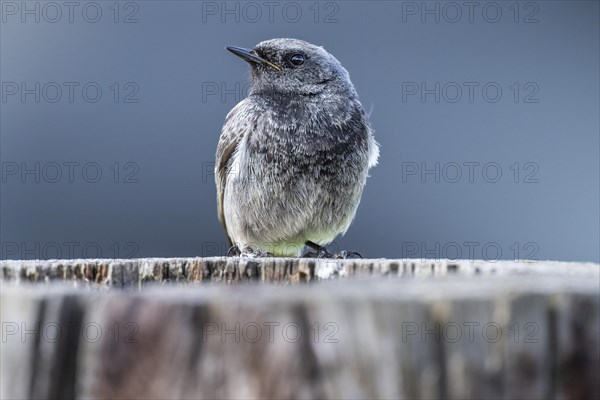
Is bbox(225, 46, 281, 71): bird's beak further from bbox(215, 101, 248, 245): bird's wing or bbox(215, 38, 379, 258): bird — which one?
bbox(215, 101, 248, 245): bird's wing

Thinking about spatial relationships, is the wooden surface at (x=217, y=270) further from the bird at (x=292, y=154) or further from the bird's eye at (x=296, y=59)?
the bird's eye at (x=296, y=59)

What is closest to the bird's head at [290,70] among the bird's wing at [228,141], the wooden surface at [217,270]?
the bird's wing at [228,141]

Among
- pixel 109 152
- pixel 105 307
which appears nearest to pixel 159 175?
pixel 109 152

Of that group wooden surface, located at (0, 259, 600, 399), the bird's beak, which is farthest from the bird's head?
wooden surface, located at (0, 259, 600, 399)

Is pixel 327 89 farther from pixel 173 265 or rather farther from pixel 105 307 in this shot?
pixel 105 307

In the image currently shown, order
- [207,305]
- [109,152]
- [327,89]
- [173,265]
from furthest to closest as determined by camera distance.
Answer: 1. [109,152]
2. [327,89]
3. [173,265]
4. [207,305]

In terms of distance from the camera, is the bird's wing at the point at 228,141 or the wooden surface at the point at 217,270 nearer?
the wooden surface at the point at 217,270

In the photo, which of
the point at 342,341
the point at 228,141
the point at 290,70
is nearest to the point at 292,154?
the point at 228,141
